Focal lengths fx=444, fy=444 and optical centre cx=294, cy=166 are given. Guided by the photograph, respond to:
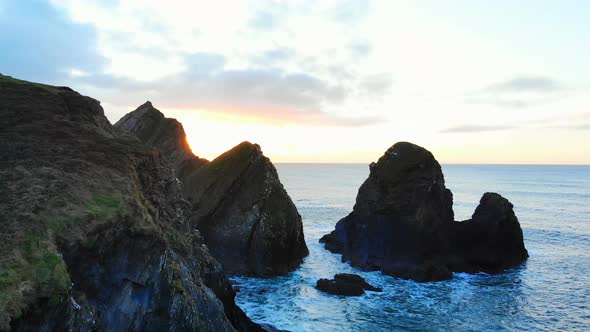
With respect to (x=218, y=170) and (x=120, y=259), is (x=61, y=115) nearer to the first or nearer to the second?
(x=120, y=259)

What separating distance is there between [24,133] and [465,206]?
90.8 metres

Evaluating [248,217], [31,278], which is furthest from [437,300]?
[31,278]

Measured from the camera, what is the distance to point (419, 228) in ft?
127

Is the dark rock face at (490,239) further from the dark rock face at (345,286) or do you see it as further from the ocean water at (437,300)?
the dark rock face at (345,286)

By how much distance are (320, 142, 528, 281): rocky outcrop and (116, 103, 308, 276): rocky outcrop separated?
6688 mm

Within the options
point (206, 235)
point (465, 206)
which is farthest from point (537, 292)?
point (465, 206)

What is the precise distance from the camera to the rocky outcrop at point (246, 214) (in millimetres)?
36812

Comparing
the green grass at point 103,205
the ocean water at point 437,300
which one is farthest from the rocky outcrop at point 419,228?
the green grass at point 103,205

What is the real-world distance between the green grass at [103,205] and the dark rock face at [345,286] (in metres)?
19.8

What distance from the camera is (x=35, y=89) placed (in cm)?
2017

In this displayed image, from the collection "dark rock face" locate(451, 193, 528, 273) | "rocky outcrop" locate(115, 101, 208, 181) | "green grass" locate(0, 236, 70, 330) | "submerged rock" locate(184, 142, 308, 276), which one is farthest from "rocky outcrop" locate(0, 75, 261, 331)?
"rocky outcrop" locate(115, 101, 208, 181)

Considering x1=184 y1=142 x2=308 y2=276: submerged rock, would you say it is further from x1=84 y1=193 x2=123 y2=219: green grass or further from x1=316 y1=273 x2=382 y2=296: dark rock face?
x1=84 y1=193 x2=123 y2=219: green grass

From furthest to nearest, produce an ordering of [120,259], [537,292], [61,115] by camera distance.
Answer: [537,292] < [61,115] < [120,259]

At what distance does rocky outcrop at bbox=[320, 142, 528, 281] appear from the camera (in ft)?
126
